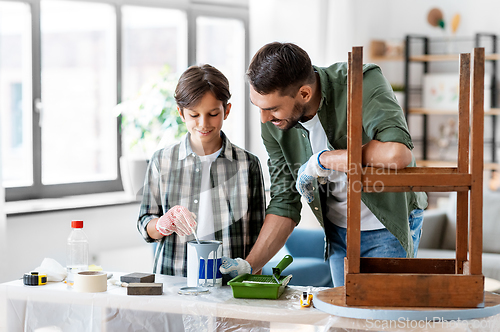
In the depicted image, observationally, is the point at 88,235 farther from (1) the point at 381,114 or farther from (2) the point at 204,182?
(1) the point at 381,114

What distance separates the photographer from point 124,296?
4.69ft

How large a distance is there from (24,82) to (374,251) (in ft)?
7.94

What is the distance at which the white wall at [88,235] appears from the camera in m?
2.99

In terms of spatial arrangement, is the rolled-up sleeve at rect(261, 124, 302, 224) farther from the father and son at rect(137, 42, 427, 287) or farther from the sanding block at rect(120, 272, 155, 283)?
the sanding block at rect(120, 272, 155, 283)

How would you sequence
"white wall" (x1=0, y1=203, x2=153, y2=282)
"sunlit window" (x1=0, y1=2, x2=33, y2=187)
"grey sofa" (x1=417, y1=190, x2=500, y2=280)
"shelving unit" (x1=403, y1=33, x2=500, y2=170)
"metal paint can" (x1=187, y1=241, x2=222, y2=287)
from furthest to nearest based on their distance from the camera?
"shelving unit" (x1=403, y1=33, x2=500, y2=170), "grey sofa" (x1=417, y1=190, x2=500, y2=280), "sunlit window" (x1=0, y1=2, x2=33, y2=187), "white wall" (x1=0, y1=203, x2=153, y2=282), "metal paint can" (x1=187, y1=241, x2=222, y2=287)

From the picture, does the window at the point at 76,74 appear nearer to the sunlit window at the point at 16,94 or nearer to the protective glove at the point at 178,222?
the sunlit window at the point at 16,94

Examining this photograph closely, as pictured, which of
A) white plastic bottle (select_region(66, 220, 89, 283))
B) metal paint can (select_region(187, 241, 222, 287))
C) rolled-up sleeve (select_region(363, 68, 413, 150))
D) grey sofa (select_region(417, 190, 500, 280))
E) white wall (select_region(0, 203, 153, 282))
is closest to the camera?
rolled-up sleeve (select_region(363, 68, 413, 150))

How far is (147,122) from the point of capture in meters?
3.49

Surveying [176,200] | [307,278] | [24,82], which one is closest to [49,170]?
[24,82]

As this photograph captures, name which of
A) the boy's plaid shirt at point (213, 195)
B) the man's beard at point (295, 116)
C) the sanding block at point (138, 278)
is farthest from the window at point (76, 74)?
the man's beard at point (295, 116)

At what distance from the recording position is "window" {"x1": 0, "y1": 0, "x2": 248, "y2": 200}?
327 centimetres

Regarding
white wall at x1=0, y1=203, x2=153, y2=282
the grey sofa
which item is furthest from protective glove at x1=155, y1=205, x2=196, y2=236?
the grey sofa

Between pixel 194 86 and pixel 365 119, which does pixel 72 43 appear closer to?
pixel 194 86

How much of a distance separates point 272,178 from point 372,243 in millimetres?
358
